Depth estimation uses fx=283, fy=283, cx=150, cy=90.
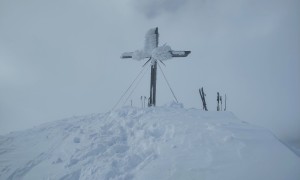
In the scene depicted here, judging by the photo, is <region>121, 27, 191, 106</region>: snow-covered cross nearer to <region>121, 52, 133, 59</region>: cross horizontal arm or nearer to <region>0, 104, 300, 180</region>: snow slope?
<region>121, 52, 133, 59</region>: cross horizontal arm

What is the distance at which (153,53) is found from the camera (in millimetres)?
19562

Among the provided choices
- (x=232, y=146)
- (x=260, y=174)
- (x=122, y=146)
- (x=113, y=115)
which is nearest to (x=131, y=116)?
(x=113, y=115)

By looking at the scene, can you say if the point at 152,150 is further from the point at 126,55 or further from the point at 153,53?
the point at 126,55

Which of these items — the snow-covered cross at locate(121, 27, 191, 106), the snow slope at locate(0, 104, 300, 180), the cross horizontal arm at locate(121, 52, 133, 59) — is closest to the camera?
the snow slope at locate(0, 104, 300, 180)

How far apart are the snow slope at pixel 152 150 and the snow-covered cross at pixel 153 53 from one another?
159 inches

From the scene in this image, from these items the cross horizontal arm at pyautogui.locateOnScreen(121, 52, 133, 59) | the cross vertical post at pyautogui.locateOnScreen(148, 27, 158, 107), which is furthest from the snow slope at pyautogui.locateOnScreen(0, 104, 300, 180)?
the cross horizontal arm at pyautogui.locateOnScreen(121, 52, 133, 59)

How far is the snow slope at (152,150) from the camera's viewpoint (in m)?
8.92

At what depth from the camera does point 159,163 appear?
9.59 m

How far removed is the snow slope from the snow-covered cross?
404 cm

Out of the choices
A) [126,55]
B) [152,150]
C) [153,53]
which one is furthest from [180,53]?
[152,150]

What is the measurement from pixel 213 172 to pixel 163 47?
12133mm

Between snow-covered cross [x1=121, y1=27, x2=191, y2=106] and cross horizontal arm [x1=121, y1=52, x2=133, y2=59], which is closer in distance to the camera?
snow-covered cross [x1=121, y1=27, x2=191, y2=106]

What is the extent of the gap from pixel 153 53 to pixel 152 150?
10.1 meters

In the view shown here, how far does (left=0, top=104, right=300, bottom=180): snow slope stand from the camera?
892 centimetres
